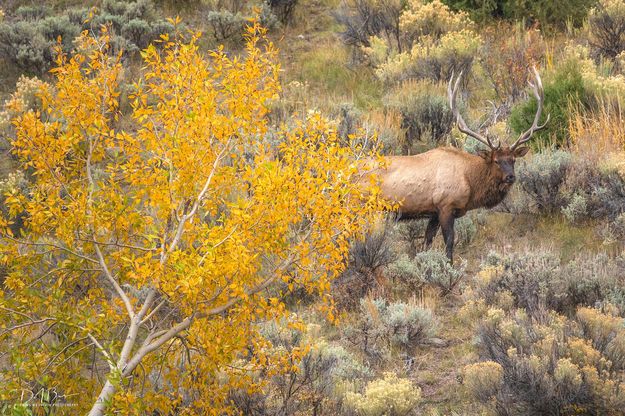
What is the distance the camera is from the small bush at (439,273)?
308 inches

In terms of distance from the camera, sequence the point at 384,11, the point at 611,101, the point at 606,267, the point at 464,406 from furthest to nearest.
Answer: the point at 384,11
the point at 611,101
the point at 606,267
the point at 464,406

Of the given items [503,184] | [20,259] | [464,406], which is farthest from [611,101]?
[20,259]

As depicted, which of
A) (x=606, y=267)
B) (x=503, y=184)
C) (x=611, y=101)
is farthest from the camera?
(x=611, y=101)

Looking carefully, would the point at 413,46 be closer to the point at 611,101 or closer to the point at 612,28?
the point at 612,28

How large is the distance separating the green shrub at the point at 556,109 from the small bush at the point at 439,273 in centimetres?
279

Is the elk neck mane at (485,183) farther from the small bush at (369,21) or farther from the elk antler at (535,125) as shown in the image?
the small bush at (369,21)

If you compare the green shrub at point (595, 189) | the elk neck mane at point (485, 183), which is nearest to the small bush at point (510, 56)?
the green shrub at point (595, 189)

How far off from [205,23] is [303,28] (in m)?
2.01

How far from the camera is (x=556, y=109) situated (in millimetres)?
10188

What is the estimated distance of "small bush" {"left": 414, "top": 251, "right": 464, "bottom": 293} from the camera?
25.6 ft

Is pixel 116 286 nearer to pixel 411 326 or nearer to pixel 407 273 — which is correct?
pixel 411 326

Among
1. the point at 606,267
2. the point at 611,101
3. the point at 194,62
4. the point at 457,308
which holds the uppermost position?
the point at 194,62

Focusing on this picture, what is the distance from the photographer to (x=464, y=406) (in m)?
5.98

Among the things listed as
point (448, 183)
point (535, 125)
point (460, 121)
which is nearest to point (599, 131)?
point (535, 125)
